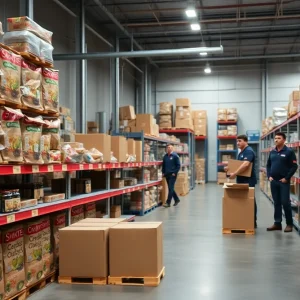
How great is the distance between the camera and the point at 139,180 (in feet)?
34.9

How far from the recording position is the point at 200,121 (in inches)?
830

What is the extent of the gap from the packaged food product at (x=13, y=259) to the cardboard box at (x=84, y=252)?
53cm

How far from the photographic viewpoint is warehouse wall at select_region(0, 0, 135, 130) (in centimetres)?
1077

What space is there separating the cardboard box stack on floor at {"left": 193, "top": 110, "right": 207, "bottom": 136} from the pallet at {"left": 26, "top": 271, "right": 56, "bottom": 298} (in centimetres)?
1679

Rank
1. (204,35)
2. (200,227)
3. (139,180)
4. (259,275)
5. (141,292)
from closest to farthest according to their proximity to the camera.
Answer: (141,292), (259,275), (200,227), (139,180), (204,35)

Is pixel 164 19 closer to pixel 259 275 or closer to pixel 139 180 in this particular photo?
pixel 139 180

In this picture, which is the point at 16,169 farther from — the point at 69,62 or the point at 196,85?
the point at 196,85

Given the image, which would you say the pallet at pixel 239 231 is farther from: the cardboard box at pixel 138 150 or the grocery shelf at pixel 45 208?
the cardboard box at pixel 138 150

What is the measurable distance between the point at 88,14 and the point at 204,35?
5.63 meters

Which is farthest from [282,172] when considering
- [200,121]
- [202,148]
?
[202,148]

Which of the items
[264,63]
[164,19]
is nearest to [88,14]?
[164,19]

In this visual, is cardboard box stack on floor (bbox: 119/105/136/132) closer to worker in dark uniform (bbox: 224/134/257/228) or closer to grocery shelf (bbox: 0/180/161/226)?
worker in dark uniform (bbox: 224/134/257/228)

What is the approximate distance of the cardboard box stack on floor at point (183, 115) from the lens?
1816 cm

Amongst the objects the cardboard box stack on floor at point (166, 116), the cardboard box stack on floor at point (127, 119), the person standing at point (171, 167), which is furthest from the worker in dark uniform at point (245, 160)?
the cardboard box stack on floor at point (166, 116)
